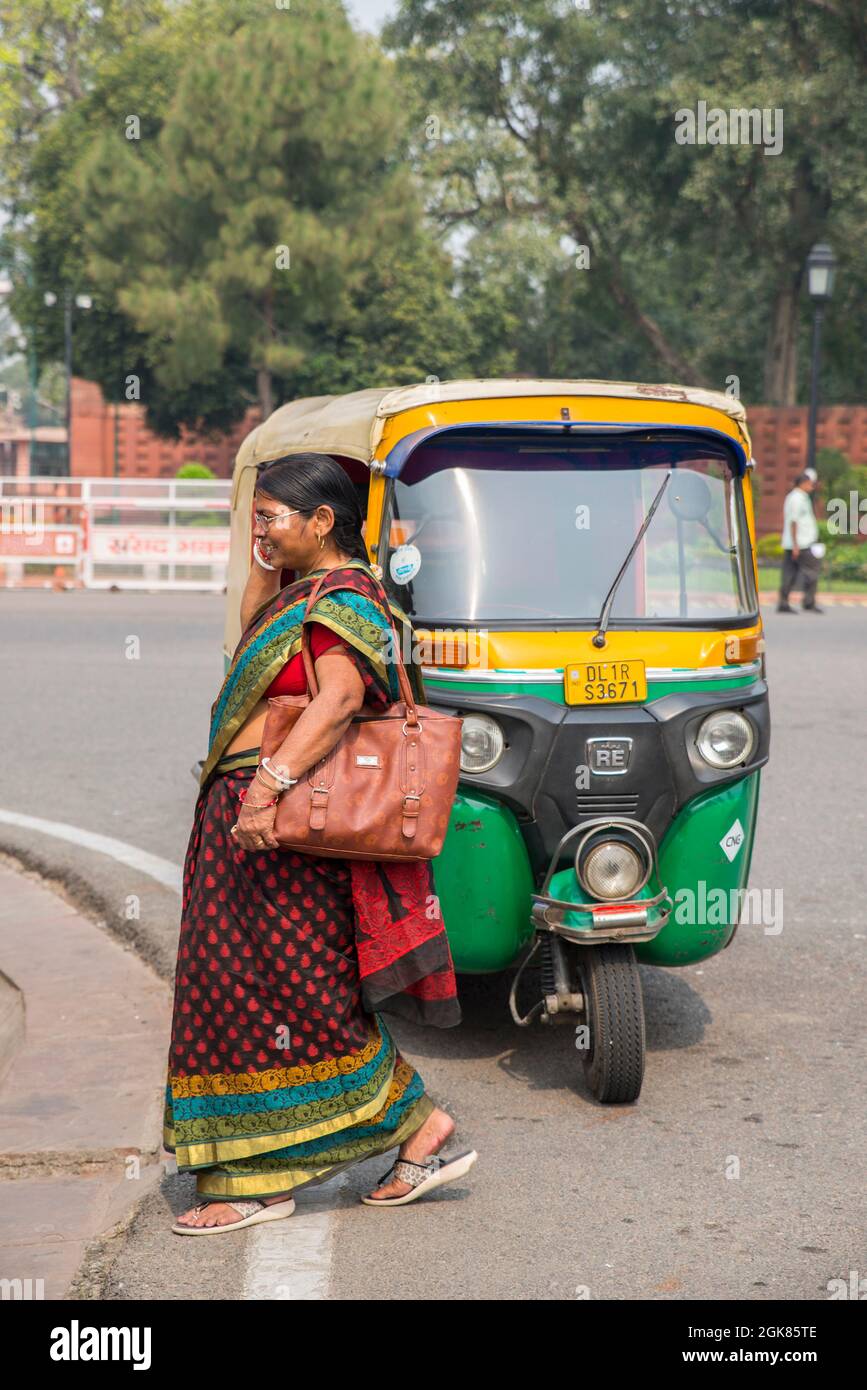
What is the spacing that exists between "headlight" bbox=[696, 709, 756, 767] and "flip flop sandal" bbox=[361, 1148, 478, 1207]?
56.5 inches

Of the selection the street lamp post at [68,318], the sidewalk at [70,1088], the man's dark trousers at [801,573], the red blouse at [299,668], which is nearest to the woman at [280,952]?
the red blouse at [299,668]

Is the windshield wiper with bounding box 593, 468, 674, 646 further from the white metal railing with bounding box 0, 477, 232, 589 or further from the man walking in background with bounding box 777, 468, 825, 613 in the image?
the white metal railing with bounding box 0, 477, 232, 589

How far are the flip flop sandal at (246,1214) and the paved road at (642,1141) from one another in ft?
0.09

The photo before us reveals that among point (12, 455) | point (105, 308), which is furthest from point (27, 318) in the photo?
point (12, 455)

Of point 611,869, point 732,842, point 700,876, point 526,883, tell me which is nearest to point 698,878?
point 700,876

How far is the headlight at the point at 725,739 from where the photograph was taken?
15.6ft

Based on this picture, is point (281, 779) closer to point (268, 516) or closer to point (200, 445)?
point (268, 516)

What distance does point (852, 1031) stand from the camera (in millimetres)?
5293

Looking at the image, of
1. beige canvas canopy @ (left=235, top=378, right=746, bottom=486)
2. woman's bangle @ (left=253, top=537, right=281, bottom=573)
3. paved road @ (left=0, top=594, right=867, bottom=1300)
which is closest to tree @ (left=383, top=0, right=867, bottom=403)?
paved road @ (left=0, top=594, right=867, bottom=1300)

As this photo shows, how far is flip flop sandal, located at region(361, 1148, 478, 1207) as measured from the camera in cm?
389

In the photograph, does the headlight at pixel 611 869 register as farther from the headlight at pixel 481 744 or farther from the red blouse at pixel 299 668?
the red blouse at pixel 299 668

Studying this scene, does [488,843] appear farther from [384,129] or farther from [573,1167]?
[384,129]

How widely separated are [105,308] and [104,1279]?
40.3m
